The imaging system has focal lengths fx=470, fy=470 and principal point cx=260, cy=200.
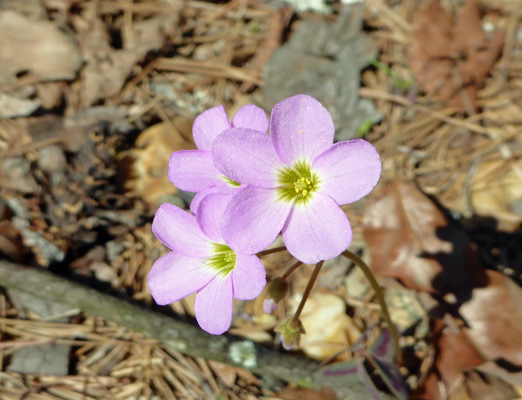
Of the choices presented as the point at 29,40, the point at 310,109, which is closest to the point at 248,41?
the point at 29,40

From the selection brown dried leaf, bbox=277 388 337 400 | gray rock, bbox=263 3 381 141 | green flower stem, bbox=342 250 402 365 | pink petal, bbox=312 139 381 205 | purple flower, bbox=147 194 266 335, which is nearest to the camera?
pink petal, bbox=312 139 381 205

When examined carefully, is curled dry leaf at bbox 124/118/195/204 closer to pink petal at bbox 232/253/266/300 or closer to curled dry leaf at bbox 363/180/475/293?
curled dry leaf at bbox 363/180/475/293

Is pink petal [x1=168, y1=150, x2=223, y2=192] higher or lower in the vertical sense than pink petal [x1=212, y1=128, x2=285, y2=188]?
lower

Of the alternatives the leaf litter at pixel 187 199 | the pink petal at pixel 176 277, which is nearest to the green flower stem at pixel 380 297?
the leaf litter at pixel 187 199

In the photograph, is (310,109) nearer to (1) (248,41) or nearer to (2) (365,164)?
(2) (365,164)

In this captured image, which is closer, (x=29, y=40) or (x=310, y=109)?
(x=310, y=109)

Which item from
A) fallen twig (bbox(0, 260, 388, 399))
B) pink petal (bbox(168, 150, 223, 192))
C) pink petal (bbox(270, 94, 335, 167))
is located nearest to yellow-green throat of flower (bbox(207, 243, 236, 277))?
pink petal (bbox(168, 150, 223, 192))

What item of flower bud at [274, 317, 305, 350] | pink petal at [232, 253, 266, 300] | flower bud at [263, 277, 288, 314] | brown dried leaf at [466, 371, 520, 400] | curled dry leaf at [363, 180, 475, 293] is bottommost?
brown dried leaf at [466, 371, 520, 400]
